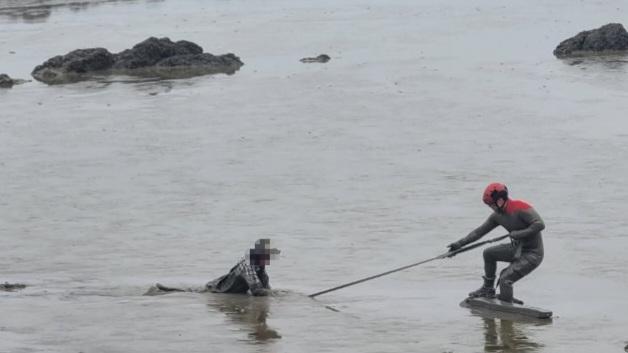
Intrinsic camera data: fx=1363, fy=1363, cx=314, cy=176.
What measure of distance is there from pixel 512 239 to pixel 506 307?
2.84 ft

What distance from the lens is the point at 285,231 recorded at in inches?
984

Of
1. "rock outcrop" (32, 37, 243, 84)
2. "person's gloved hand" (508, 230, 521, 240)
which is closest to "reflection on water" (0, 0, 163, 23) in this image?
"rock outcrop" (32, 37, 243, 84)

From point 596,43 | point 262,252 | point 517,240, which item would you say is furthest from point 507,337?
point 596,43

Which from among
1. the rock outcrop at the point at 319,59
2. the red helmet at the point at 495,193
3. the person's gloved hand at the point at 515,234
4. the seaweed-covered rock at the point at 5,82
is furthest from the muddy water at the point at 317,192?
the red helmet at the point at 495,193

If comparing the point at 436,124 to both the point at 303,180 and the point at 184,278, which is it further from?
the point at 184,278

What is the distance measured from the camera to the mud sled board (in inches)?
670

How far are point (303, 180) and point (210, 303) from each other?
12.2 m

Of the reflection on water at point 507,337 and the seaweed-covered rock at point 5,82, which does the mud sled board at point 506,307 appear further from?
the seaweed-covered rock at point 5,82

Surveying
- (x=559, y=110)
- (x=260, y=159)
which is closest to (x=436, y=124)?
(x=559, y=110)

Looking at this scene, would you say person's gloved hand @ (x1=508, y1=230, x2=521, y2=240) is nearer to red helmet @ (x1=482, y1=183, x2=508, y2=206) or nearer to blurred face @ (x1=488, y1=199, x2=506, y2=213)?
blurred face @ (x1=488, y1=199, x2=506, y2=213)

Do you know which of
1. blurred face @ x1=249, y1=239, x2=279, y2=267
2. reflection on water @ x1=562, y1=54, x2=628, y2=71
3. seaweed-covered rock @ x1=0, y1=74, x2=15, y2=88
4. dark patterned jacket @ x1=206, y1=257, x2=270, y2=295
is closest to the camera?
blurred face @ x1=249, y1=239, x2=279, y2=267

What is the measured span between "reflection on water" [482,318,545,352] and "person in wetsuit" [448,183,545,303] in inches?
26.5

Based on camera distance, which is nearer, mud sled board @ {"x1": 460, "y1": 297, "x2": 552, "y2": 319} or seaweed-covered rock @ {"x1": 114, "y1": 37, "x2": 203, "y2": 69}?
mud sled board @ {"x1": 460, "y1": 297, "x2": 552, "y2": 319}

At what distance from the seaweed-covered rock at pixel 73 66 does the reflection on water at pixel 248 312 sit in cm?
3277
